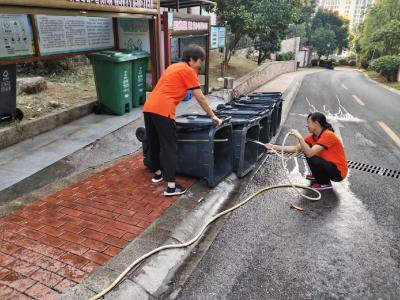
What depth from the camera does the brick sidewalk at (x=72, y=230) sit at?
2.77 meters

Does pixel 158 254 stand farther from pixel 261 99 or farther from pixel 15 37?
pixel 261 99

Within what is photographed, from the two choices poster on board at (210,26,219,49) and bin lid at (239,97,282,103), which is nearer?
bin lid at (239,97,282,103)

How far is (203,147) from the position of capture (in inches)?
176

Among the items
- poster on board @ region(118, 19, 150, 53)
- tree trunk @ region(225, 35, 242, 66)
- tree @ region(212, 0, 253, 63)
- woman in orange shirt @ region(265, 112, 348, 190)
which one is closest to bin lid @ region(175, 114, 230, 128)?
woman in orange shirt @ region(265, 112, 348, 190)

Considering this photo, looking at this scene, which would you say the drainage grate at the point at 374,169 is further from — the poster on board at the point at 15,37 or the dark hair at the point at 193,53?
the poster on board at the point at 15,37

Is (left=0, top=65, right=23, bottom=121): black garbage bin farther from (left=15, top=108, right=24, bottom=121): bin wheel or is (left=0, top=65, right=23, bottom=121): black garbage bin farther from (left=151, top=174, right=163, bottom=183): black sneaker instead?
(left=151, top=174, right=163, bottom=183): black sneaker

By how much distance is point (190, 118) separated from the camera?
476 centimetres

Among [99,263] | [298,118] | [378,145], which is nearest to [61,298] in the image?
[99,263]

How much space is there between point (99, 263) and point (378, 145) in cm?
664

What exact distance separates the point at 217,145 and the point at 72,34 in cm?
445

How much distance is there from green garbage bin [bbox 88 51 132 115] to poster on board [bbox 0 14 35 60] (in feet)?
5.26

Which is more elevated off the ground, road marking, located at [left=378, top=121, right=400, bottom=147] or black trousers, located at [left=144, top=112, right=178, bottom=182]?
black trousers, located at [left=144, top=112, right=178, bottom=182]

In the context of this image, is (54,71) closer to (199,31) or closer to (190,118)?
(199,31)

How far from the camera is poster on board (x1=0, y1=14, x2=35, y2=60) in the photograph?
5.69 meters
